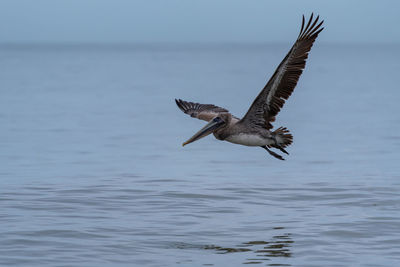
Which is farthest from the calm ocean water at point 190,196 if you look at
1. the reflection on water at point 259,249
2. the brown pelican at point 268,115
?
the brown pelican at point 268,115

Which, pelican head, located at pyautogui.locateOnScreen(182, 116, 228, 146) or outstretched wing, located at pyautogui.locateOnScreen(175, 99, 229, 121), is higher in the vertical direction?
outstretched wing, located at pyautogui.locateOnScreen(175, 99, 229, 121)

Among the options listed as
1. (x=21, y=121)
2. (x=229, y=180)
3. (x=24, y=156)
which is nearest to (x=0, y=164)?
(x=24, y=156)

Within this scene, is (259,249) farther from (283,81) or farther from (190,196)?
(190,196)

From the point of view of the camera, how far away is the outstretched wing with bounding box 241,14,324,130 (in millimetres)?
10695

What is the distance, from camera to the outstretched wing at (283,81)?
1070cm

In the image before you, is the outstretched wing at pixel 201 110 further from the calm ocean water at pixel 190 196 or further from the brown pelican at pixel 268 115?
the calm ocean water at pixel 190 196

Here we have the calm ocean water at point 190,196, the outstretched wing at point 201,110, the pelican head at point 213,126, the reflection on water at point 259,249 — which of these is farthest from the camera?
the outstretched wing at point 201,110

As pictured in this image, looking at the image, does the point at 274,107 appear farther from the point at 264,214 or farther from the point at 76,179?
the point at 76,179

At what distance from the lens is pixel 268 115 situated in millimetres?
11453

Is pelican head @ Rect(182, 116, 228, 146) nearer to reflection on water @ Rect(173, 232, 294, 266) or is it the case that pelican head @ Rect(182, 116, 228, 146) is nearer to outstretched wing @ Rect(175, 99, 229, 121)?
outstretched wing @ Rect(175, 99, 229, 121)

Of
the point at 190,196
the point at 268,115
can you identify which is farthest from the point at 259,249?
the point at 190,196

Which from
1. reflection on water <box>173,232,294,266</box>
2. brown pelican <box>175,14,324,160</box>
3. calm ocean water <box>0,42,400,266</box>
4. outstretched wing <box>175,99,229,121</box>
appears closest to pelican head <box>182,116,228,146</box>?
brown pelican <box>175,14,324,160</box>

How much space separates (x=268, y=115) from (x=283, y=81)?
0.71m

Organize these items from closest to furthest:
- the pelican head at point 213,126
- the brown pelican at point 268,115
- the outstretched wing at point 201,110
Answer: the brown pelican at point 268,115, the pelican head at point 213,126, the outstretched wing at point 201,110
